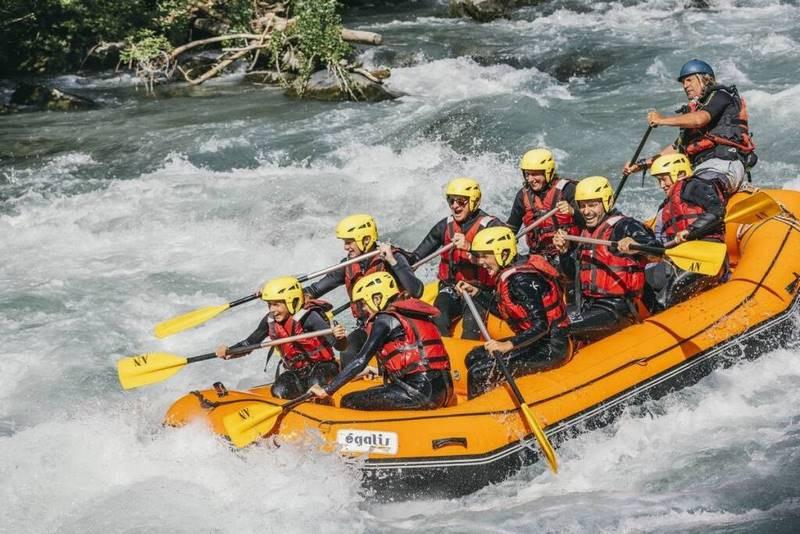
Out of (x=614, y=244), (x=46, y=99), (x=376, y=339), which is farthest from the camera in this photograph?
(x=46, y=99)

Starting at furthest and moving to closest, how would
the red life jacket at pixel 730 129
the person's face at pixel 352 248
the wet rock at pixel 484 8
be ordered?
1. the wet rock at pixel 484 8
2. the red life jacket at pixel 730 129
3. the person's face at pixel 352 248

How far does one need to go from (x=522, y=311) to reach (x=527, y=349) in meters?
0.27

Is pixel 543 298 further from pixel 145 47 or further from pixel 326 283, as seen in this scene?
pixel 145 47

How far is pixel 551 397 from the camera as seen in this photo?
5.73 m

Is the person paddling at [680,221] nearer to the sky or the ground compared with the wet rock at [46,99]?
nearer to the sky

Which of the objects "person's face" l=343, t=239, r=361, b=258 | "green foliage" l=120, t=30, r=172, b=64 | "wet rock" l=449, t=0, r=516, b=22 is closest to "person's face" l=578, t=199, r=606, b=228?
"person's face" l=343, t=239, r=361, b=258

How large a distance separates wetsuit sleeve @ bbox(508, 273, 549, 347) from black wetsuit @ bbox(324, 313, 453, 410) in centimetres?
54

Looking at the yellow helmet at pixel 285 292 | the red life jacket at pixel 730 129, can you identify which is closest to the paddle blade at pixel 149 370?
the yellow helmet at pixel 285 292

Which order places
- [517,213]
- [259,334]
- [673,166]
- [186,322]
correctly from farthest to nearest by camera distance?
[517,213] → [186,322] → [673,166] → [259,334]

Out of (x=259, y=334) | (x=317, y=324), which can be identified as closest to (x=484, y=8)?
(x=259, y=334)

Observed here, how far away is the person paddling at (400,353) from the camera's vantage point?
561 centimetres

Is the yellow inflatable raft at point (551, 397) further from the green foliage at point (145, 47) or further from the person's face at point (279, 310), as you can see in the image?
the green foliage at point (145, 47)

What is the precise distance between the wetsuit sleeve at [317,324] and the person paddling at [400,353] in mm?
613

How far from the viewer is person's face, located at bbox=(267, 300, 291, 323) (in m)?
6.29
